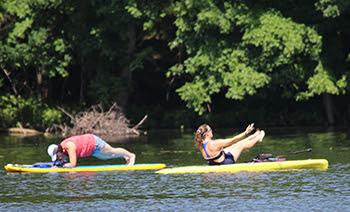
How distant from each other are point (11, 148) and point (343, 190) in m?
15.6

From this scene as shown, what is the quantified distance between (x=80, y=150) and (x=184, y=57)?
22226 millimetres

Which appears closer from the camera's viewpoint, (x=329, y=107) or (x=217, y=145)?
(x=217, y=145)

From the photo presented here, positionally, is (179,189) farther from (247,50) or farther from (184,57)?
(184,57)

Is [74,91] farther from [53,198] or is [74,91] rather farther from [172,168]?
[53,198]

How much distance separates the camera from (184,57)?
39.9m

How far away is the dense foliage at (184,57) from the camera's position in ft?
107

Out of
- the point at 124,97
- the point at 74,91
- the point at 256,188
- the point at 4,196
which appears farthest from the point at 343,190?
the point at 74,91

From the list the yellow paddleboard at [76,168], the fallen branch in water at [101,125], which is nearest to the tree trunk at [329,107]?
the fallen branch in water at [101,125]

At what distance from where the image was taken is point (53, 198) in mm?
13898

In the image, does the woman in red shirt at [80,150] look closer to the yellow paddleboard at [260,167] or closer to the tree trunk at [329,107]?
the yellow paddleboard at [260,167]

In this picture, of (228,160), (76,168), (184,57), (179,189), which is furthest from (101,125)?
(179,189)

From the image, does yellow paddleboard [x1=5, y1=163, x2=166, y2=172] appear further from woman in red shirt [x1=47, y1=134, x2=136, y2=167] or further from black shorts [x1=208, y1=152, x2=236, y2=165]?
black shorts [x1=208, y1=152, x2=236, y2=165]

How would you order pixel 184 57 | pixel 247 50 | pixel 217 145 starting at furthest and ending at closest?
pixel 184 57 < pixel 247 50 < pixel 217 145

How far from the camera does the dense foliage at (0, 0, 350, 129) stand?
1289 inches
